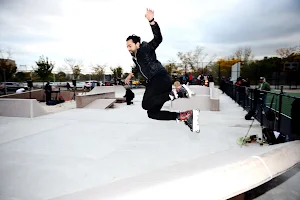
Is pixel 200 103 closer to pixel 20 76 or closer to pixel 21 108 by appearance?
pixel 21 108

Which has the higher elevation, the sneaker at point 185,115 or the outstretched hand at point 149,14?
the outstretched hand at point 149,14

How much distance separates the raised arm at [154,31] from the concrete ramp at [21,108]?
643cm

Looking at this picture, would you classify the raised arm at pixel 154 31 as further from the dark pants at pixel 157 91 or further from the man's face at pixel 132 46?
the dark pants at pixel 157 91

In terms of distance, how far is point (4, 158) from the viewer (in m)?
3.37

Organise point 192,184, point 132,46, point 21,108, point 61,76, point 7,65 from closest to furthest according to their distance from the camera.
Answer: point 192,184, point 132,46, point 21,108, point 7,65, point 61,76

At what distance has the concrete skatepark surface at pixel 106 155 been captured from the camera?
1.60 m

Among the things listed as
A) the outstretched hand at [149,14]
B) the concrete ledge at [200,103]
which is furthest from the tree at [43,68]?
the outstretched hand at [149,14]

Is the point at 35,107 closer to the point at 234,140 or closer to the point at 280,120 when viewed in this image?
the point at 234,140

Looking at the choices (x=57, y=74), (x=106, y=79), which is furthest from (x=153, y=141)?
(x=57, y=74)

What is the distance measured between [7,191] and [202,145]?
3.31 meters

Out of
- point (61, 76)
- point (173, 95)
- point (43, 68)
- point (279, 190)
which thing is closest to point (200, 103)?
point (173, 95)

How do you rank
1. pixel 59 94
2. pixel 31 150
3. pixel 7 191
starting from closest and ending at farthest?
pixel 7 191
pixel 31 150
pixel 59 94

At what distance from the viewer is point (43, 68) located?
86.0 ft

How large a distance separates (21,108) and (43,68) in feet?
70.8
